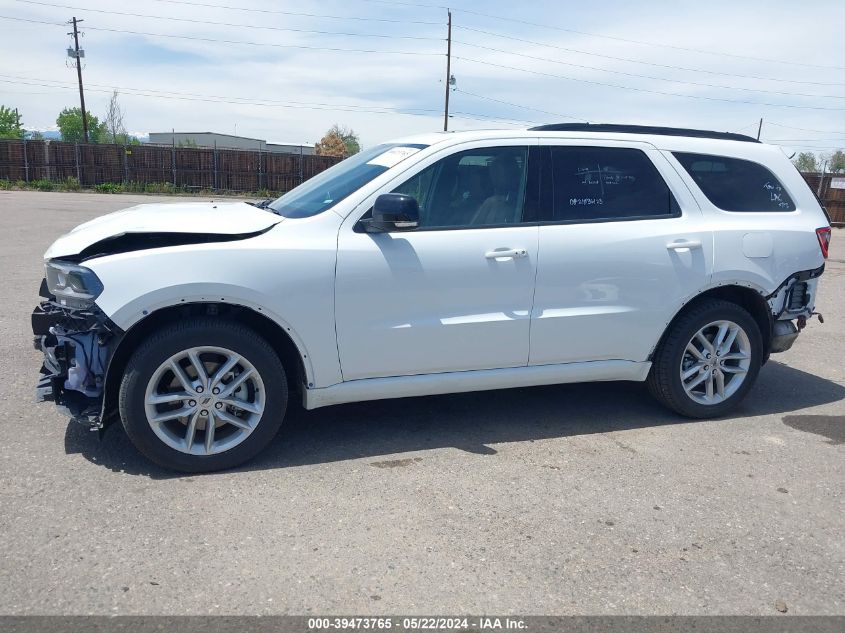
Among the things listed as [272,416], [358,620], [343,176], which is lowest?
[358,620]

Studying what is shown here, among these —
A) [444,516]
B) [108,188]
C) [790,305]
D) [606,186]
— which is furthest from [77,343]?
[108,188]

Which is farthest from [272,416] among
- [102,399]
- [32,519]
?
[32,519]

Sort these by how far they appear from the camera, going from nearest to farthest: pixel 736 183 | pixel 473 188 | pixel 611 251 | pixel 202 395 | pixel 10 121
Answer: pixel 202 395 → pixel 473 188 → pixel 611 251 → pixel 736 183 → pixel 10 121

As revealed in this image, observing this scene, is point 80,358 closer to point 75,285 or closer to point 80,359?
point 80,359

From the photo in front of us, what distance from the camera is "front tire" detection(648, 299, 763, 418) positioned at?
4789 millimetres

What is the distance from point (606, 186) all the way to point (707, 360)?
1.40 metres

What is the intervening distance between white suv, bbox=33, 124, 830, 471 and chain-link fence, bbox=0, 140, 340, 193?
103ft

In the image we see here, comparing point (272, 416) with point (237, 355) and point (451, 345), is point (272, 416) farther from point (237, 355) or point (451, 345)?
point (451, 345)

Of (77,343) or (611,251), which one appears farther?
(611,251)

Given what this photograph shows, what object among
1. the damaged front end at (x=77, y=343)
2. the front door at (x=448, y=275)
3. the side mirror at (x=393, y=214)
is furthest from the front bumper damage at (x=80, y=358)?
the side mirror at (x=393, y=214)

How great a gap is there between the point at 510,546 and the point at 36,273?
8460 millimetres

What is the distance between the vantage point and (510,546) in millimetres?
3258

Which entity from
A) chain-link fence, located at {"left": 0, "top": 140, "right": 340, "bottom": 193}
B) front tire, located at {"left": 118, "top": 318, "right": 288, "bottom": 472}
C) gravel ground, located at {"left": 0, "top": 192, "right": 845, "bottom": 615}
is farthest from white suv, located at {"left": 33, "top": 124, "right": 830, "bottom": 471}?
chain-link fence, located at {"left": 0, "top": 140, "right": 340, "bottom": 193}

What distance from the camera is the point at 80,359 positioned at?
3725 millimetres
